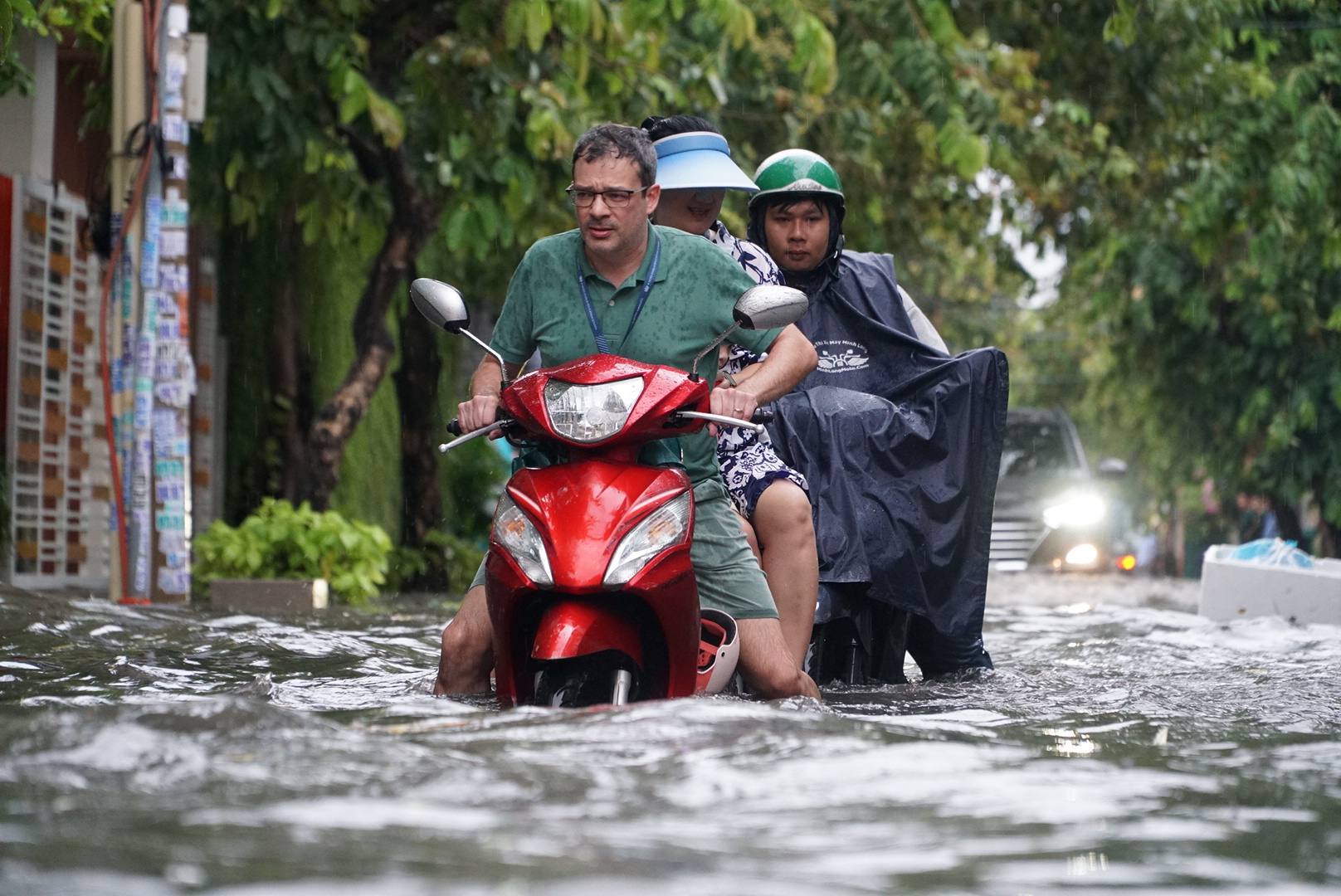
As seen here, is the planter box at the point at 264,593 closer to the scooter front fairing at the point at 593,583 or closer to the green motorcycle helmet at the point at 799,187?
the green motorcycle helmet at the point at 799,187

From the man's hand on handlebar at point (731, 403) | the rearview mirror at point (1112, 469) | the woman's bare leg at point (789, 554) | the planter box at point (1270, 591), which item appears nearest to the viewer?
the man's hand on handlebar at point (731, 403)

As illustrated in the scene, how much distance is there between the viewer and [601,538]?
13.7ft

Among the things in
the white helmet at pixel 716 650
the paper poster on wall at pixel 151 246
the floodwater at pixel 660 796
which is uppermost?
the paper poster on wall at pixel 151 246

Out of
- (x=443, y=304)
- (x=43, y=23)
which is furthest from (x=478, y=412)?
(x=43, y=23)

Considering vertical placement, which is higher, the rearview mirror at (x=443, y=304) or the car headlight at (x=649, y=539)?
the rearview mirror at (x=443, y=304)

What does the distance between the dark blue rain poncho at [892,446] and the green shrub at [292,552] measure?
4.95 meters

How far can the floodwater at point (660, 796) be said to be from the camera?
2.67 meters

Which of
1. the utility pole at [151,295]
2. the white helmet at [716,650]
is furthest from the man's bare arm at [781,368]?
the utility pole at [151,295]

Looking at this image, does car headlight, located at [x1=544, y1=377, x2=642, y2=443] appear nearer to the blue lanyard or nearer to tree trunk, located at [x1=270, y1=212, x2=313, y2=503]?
the blue lanyard

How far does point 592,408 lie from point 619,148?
0.70 metres

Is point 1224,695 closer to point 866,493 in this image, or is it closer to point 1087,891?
point 866,493

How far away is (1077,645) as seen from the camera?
8484 mm

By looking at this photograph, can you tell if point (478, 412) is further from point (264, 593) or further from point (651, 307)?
point (264, 593)

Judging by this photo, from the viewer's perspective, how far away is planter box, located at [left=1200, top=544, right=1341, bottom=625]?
30.3 feet
